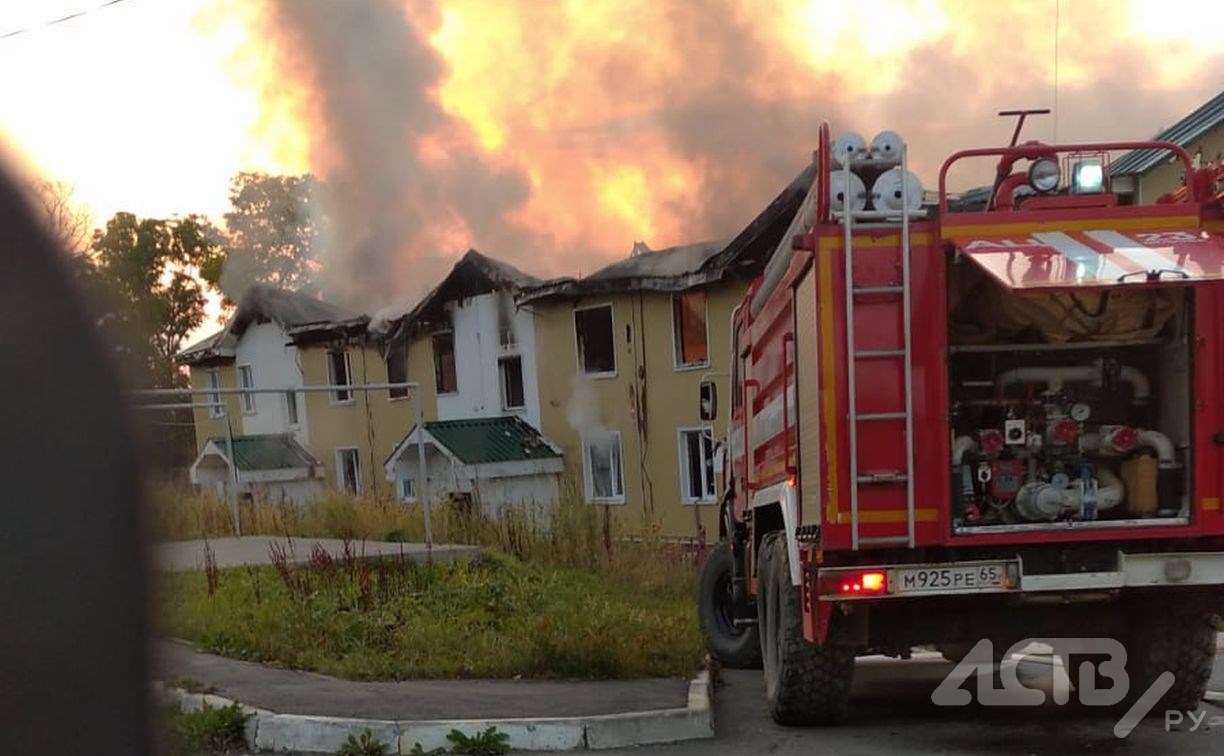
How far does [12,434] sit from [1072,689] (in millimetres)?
6311

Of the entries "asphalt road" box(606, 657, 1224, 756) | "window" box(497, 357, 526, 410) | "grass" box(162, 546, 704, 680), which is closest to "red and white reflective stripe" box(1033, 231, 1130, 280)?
"asphalt road" box(606, 657, 1224, 756)

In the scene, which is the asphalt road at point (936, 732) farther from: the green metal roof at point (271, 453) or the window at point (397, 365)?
the window at point (397, 365)

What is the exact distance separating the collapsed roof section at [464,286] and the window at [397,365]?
59cm

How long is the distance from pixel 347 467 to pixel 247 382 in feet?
16.0

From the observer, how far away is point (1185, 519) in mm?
5316

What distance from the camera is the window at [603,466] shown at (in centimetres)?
2377

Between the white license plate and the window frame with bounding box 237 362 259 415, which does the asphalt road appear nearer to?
the white license plate

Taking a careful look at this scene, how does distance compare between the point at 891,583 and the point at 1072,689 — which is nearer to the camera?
the point at 891,583

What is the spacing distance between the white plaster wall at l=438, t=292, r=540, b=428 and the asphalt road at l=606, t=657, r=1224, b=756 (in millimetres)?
17937

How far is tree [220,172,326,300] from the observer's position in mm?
17359

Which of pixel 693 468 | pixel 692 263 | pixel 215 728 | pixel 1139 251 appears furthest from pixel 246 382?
pixel 1139 251

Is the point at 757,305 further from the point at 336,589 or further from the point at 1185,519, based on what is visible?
the point at 336,589

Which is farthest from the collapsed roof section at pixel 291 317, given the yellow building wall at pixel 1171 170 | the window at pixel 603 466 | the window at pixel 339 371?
the yellow building wall at pixel 1171 170

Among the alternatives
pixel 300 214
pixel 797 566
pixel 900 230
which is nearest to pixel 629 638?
pixel 797 566
